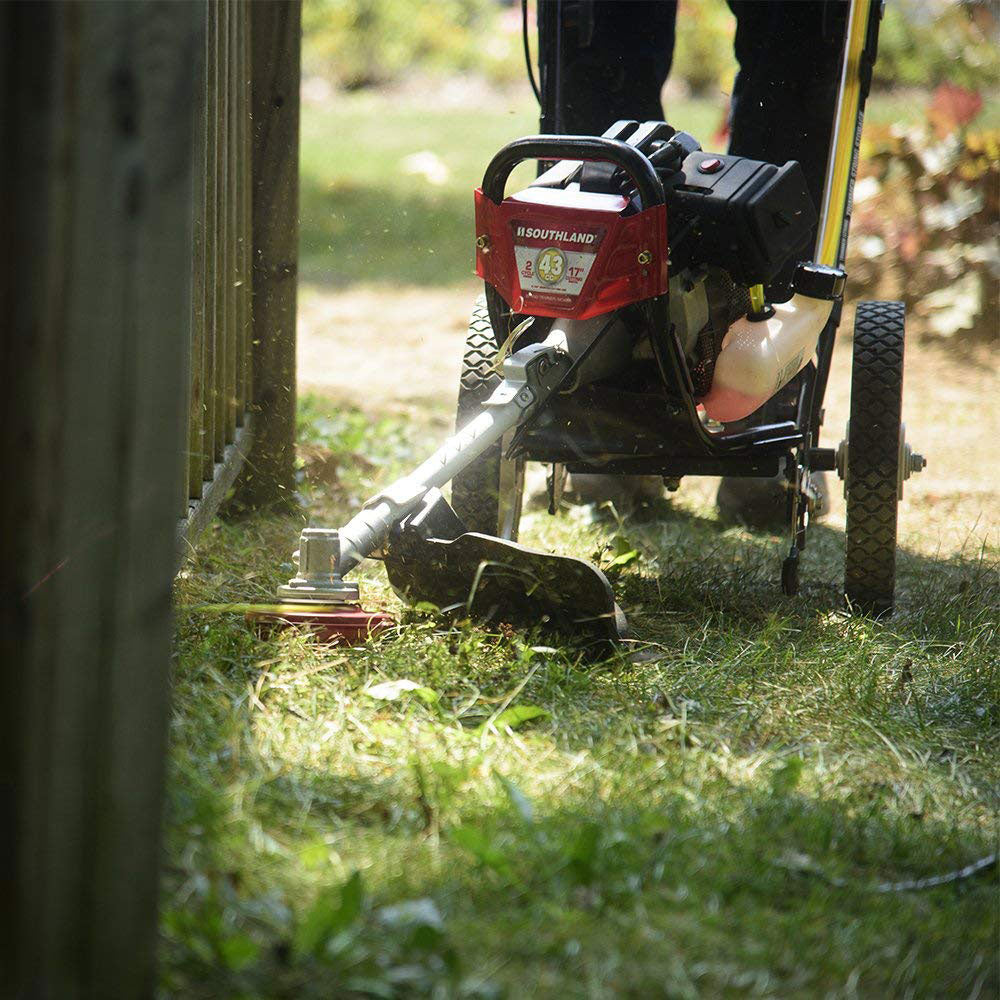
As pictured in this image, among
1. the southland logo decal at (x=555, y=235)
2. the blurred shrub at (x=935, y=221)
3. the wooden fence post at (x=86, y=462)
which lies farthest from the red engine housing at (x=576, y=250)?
the blurred shrub at (x=935, y=221)

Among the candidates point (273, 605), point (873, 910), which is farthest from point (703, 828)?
point (273, 605)

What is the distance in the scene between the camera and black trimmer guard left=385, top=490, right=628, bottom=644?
7.48 ft

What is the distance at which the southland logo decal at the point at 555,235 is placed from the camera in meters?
2.33

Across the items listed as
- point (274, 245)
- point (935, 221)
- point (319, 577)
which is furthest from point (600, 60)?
point (935, 221)

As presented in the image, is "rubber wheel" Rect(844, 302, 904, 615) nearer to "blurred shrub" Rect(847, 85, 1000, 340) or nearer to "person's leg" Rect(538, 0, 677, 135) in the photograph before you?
"person's leg" Rect(538, 0, 677, 135)

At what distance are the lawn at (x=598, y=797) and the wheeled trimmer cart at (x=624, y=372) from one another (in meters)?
0.12

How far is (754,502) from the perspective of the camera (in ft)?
11.7

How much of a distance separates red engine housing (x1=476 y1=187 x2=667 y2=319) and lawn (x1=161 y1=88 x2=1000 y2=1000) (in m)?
0.58

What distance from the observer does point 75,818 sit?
1.24m

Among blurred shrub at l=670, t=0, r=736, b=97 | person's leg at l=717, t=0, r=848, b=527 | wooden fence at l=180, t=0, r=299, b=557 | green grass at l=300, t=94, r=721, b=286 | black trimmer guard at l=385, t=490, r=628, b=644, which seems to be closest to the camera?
black trimmer guard at l=385, t=490, r=628, b=644

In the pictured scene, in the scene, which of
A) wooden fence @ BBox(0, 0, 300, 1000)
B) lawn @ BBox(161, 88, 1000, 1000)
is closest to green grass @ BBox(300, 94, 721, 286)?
lawn @ BBox(161, 88, 1000, 1000)

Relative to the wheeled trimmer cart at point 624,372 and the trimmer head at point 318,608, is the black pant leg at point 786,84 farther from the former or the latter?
the trimmer head at point 318,608

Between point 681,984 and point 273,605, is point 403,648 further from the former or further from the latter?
point 681,984

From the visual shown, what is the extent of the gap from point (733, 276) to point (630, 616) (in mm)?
671
